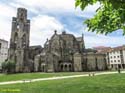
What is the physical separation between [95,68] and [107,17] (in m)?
84.6

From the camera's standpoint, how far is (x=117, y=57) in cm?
12038

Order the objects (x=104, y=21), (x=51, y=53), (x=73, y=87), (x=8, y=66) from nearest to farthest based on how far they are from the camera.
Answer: (x=104, y=21) → (x=73, y=87) → (x=8, y=66) → (x=51, y=53)

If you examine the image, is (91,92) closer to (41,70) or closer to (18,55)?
(41,70)

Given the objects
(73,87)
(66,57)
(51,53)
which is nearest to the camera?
(73,87)

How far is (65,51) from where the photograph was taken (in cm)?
9338

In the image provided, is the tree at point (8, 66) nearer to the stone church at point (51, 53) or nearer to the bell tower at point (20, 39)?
the stone church at point (51, 53)

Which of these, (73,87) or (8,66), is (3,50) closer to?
(8,66)

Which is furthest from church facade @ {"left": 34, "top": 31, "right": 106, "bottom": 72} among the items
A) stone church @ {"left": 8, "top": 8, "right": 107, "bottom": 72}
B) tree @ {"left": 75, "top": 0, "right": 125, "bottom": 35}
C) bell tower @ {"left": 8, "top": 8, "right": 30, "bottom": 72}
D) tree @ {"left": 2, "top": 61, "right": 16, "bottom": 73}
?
tree @ {"left": 75, "top": 0, "right": 125, "bottom": 35}

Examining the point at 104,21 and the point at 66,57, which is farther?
the point at 66,57

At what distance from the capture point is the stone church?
87500 millimetres

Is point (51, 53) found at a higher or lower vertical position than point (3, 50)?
lower

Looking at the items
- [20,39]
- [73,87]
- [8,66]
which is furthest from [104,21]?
[20,39]

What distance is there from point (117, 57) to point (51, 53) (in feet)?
160

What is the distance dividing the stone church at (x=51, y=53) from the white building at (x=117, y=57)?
26154 mm
